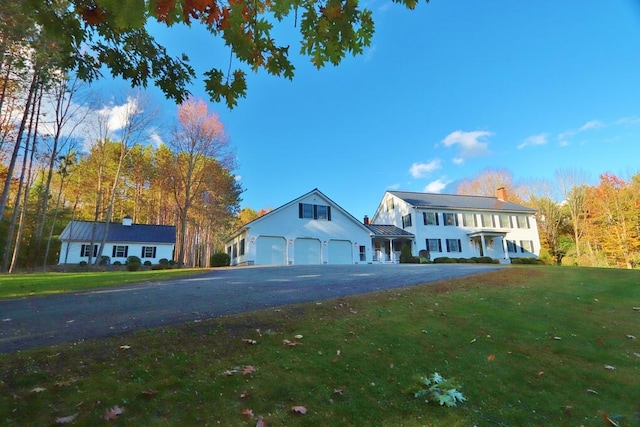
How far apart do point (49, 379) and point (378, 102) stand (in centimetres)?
2264

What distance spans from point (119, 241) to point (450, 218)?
33327 millimetres

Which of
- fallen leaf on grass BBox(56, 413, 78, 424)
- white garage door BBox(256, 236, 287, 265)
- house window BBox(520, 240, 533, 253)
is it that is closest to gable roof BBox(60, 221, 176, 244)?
white garage door BBox(256, 236, 287, 265)

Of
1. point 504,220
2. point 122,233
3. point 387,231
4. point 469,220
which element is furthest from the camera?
point 504,220

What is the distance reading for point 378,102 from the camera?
2284 centimetres

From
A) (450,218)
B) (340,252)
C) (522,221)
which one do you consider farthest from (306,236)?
(522,221)

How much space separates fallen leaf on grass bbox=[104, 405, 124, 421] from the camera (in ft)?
8.64

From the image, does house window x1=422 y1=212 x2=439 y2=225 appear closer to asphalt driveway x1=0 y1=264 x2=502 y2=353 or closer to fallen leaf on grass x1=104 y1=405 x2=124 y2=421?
asphalt driveway x1=0 y1=264 x2=502 y2=353

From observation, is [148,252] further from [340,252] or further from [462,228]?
[462,228]

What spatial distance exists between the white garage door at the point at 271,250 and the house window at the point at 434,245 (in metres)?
14.7

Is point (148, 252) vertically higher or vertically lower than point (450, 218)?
lower

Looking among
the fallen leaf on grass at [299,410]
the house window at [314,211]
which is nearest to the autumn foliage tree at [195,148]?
the house window at [314,211]

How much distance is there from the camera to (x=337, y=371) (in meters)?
3.83

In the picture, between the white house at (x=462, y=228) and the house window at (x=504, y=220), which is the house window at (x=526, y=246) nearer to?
the white house at (x=462, y=228)

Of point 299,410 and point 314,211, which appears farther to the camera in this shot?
point 314,211
